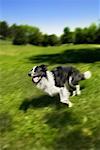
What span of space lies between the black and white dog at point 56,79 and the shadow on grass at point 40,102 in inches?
34.8

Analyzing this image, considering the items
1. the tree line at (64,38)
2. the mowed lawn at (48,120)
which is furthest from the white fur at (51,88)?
the tree line at (64,38)

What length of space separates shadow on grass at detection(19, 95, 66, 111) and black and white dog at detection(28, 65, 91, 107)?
2.90 ft

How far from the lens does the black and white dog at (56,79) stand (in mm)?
12406

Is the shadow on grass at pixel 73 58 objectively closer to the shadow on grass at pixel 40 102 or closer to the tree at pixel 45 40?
the shadow on grass at pixel 40 102

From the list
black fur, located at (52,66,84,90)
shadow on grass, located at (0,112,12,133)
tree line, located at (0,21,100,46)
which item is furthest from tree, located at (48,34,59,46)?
black fur, located at (52,66,84,90)

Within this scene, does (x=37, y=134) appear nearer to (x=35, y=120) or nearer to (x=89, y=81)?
(x=35, y=120)

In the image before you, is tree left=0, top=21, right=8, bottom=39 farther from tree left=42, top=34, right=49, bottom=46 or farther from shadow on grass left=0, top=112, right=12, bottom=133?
shadow on grass left=0, top=112, right=12, bottom=133

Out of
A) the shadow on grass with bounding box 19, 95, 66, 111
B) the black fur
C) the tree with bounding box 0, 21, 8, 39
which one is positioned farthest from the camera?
the tree with bounding box 0, 21, 8, 39

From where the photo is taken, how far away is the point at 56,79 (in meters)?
12.6

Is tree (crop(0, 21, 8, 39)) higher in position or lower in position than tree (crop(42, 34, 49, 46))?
higher

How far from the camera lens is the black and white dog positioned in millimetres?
12406

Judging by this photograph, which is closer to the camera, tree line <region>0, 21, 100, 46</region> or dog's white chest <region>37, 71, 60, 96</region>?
dog's white chest <region>37, 71, 60, 96</region>

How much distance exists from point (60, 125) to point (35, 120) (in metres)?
1.35

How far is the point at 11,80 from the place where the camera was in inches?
782
